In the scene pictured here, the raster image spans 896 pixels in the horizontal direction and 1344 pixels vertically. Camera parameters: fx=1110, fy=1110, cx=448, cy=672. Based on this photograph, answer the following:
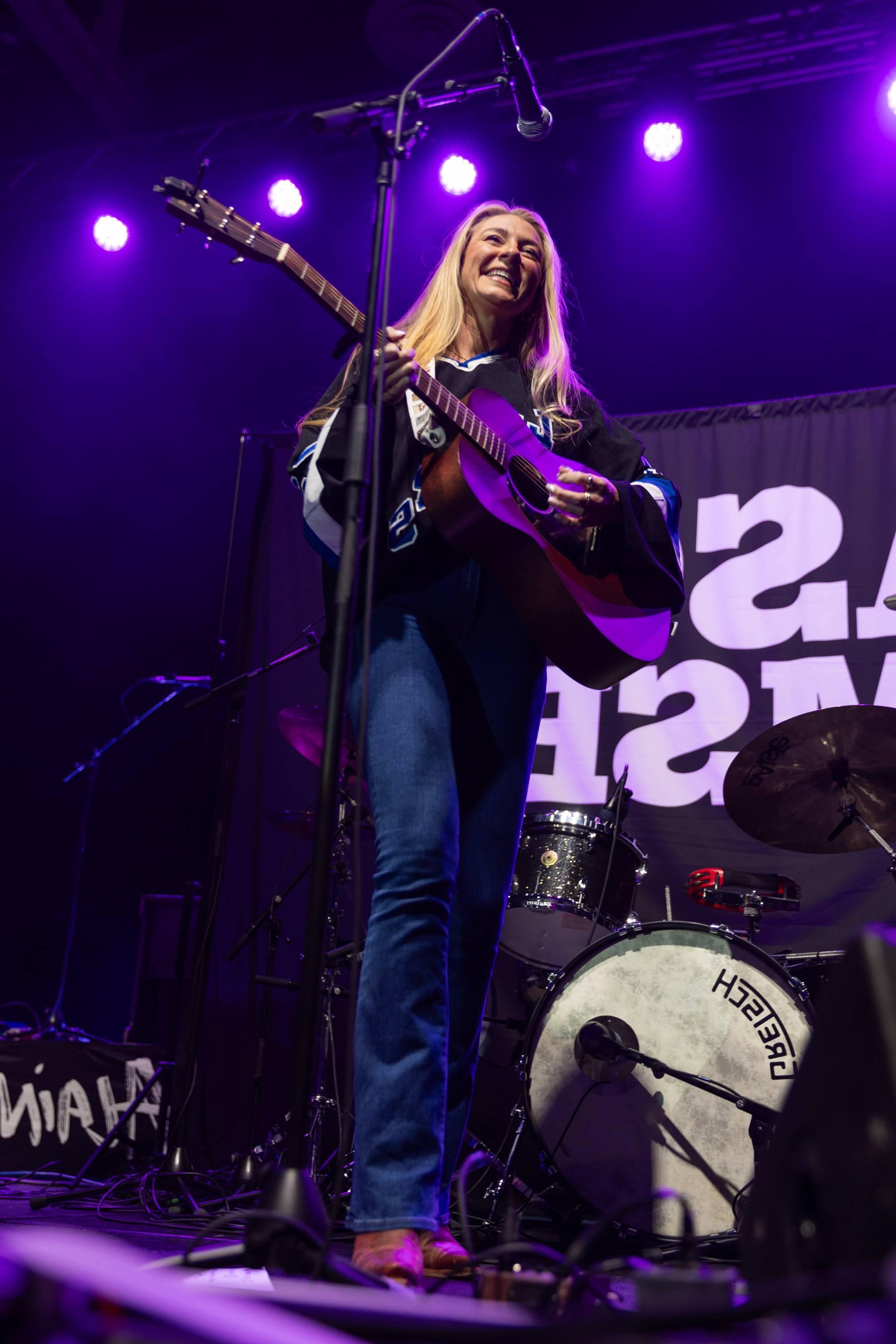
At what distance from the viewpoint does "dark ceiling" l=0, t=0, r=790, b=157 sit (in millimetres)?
5457

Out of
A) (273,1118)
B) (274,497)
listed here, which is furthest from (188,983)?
(274,497)

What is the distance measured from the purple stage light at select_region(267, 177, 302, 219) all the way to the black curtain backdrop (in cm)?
255

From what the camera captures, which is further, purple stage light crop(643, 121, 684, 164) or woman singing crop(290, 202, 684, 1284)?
purple stage light crop(643, 121, 684, 164)

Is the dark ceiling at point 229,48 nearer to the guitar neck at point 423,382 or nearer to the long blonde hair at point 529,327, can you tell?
the long blonde hair at point 529,327

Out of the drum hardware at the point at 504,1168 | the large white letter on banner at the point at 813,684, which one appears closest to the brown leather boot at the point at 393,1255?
the drum hardware at the point at 504,1168

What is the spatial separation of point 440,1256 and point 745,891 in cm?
193

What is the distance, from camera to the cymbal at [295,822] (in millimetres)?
4133

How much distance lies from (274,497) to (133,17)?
2.89m

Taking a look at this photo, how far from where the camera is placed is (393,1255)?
5.17 feet

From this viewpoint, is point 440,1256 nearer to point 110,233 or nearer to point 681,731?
point 681,731

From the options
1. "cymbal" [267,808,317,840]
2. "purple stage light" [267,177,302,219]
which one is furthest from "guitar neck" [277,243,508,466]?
"purple stage light" [267,177,302,219]

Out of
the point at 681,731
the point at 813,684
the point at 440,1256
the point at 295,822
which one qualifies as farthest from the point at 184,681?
the point at 440,1256

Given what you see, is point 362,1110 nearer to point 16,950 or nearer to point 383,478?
point 383,478

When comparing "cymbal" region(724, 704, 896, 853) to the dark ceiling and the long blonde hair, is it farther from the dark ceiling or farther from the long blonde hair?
the dark ceiling
